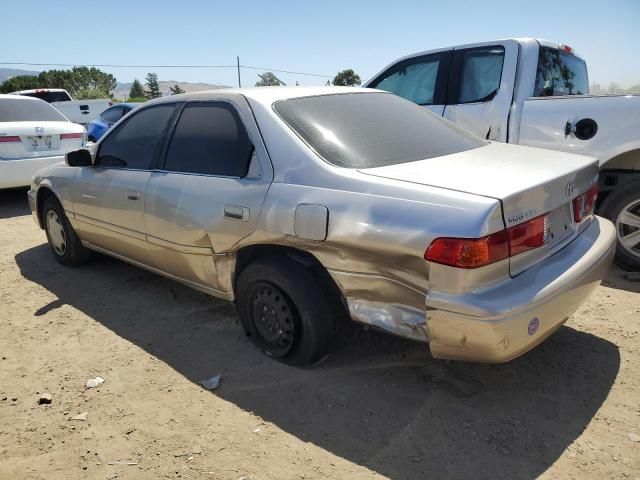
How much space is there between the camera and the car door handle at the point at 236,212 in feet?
9.38

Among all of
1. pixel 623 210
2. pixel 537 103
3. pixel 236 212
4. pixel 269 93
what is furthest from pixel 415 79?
pixel 236 212

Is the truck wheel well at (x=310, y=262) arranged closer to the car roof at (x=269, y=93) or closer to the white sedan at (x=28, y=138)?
the car roof at (x=269, y=93)

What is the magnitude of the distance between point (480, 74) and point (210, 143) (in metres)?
3.00

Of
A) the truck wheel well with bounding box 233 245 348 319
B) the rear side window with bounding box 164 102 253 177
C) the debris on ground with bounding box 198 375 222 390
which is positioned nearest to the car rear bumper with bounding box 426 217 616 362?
the truck wheel well with bounding box 233 245 348 319

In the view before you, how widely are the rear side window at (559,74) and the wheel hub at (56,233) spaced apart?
15.2 ft

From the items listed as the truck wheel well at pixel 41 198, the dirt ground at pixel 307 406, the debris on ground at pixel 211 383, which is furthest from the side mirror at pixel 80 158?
the debris on ground at pixel 211 383

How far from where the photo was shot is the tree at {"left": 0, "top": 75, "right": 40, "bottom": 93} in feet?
150

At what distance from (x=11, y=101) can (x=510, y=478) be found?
8471mm

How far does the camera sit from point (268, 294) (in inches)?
117

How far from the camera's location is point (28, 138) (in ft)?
23.6

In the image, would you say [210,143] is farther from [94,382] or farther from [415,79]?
[415,79]

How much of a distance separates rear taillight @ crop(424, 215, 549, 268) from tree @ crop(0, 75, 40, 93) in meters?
50.9

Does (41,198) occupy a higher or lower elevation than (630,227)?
higher

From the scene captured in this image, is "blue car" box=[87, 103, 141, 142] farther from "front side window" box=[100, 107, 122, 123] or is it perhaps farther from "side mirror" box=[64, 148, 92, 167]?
"side mirror" box=[64, 148, 92, 167]
